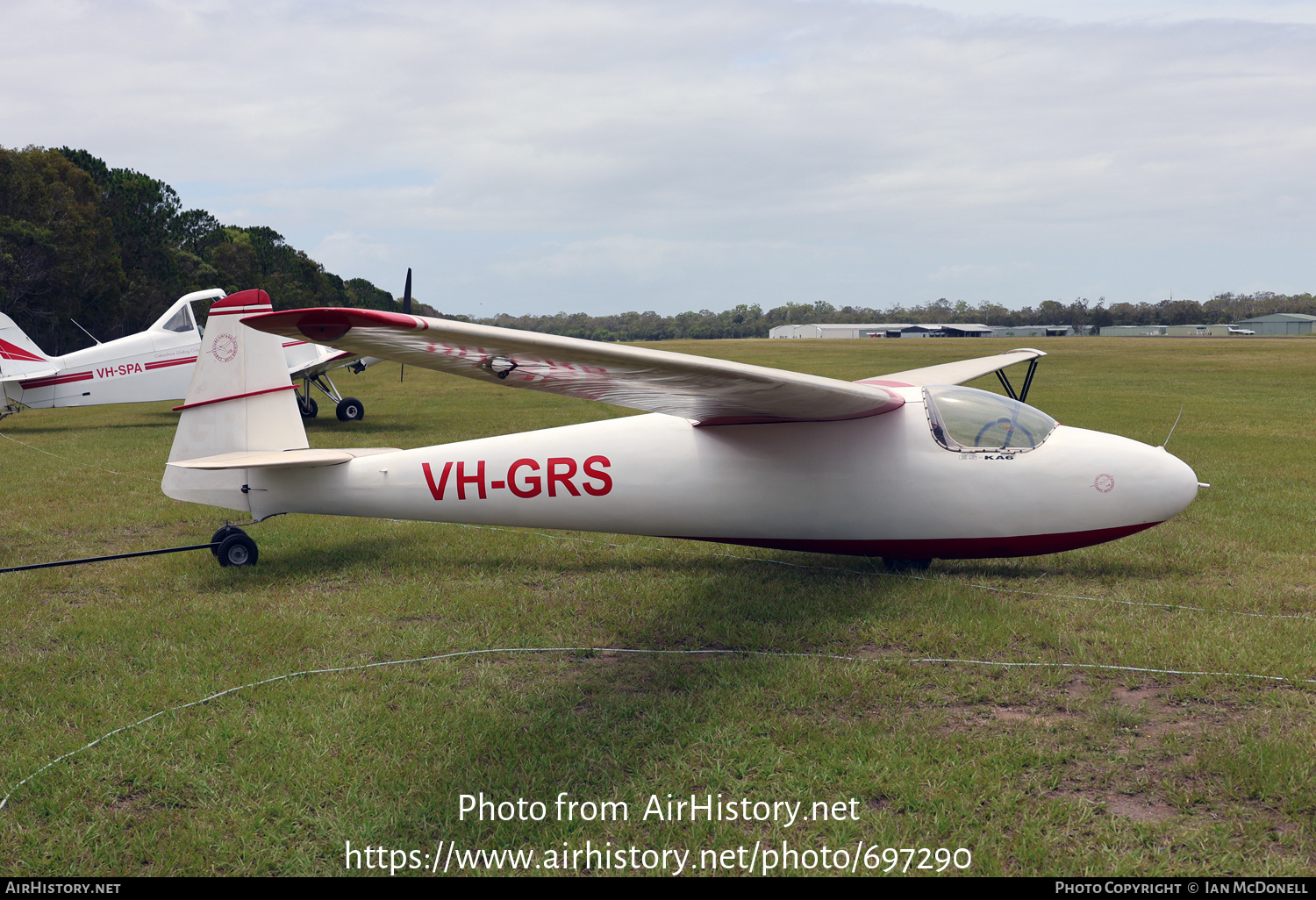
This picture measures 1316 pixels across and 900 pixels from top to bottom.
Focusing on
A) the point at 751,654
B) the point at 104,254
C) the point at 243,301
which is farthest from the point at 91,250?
the point at 751,654

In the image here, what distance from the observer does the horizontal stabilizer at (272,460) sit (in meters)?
6.75

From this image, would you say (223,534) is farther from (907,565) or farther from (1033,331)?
→ (1033,331)

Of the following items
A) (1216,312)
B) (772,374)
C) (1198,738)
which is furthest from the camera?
(1216,312)

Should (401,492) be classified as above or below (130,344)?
below

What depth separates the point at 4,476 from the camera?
492 inches

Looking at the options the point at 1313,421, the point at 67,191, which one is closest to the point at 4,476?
the point at 1313,421

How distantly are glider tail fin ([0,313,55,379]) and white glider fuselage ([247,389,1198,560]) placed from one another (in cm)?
1833

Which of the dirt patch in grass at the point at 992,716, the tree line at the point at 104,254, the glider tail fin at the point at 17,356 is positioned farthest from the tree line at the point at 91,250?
the dirt patch in grass at the point at 992,716

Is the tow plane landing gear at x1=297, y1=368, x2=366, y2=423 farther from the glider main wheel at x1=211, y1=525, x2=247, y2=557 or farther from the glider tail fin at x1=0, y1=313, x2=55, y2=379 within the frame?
the glider main wheel at x1=211, y1=525, x2=247, y2=557

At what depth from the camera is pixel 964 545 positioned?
6.49 metres

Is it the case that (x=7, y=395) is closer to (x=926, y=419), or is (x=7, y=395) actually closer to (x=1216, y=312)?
(x=926, y=419)

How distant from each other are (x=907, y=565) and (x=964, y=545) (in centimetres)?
73

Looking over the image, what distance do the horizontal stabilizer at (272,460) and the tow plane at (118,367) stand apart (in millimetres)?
13297

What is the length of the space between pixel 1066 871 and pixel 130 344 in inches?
891
